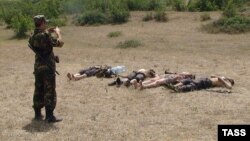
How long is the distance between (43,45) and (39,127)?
1.25 metres

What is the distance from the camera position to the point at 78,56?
48.7 feet

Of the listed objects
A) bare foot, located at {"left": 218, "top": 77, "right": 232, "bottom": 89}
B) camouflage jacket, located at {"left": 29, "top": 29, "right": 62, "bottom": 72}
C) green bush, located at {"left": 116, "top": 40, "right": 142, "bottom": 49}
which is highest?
camouflage jacket, located at {"left": 29, "top": 29, "right": 62, "bottom": 72}

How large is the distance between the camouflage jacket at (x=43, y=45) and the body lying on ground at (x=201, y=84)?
2.86 meters

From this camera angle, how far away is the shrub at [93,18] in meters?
24.1

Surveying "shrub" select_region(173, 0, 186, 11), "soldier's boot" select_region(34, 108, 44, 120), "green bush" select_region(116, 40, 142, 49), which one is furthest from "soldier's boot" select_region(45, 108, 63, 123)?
"shrub" select_region(173, 0, 186, 11)

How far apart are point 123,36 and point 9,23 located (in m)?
9.00

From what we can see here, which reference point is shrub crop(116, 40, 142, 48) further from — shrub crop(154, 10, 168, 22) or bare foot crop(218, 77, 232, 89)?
bare foot crop(218, 77, 232, 89)

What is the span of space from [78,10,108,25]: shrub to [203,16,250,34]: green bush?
6.51 m

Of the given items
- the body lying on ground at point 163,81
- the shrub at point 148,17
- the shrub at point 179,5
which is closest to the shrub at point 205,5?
the shrub at point 179,5

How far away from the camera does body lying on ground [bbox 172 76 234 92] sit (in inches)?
364

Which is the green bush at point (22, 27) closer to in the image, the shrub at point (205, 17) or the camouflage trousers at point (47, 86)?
the shrub at point (205, 17)

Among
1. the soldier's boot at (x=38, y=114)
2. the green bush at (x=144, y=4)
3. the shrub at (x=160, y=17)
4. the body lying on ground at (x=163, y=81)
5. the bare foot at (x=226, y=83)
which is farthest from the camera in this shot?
the green bush at (x=144, y=4)

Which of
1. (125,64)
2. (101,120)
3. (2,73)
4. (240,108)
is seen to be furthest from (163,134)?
(2,73)

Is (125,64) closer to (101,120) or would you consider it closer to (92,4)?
(101,120)
